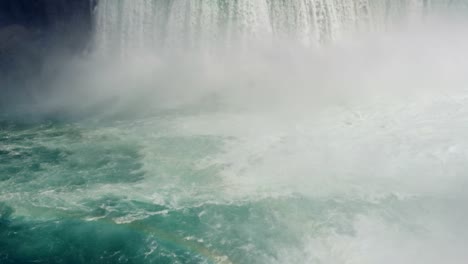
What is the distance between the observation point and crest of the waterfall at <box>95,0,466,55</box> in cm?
1241

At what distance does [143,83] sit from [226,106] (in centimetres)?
266

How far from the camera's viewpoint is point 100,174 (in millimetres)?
8625

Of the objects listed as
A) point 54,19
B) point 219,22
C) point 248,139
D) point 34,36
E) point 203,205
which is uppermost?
point 54,19

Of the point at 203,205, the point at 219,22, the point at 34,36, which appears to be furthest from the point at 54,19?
the point at 203,205

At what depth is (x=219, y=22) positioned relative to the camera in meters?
12.5

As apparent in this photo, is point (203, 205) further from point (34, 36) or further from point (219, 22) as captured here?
point (34, 36)

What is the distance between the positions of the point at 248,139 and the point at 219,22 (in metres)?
4.19

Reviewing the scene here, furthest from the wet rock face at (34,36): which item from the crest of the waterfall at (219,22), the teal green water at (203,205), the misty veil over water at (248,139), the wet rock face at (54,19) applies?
the teal green water at (203,205)

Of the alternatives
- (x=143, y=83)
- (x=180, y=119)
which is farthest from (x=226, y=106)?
(x=143, y=83)

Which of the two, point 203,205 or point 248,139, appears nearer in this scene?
point 203,205

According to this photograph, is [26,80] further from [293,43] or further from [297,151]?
[297,151]

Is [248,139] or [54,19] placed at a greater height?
[54,19]

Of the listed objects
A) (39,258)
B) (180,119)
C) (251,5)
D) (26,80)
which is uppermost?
(251,5)

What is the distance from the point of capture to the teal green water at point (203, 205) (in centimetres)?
646
